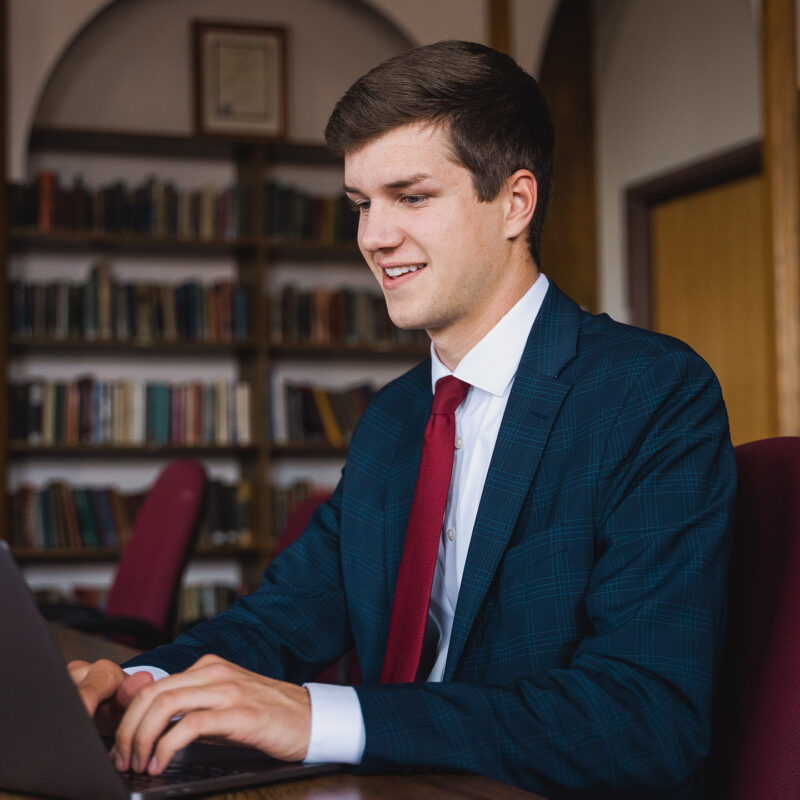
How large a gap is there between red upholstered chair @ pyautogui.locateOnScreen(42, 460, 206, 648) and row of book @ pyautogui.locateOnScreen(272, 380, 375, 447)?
2001 mm

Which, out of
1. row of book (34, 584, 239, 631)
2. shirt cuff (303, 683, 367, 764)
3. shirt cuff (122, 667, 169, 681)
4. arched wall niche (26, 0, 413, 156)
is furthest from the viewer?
arched wall niche (26, 0, 413, 156)

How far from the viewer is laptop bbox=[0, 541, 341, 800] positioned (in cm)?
79

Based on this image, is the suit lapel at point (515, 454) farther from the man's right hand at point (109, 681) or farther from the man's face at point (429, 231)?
the man's right hand at point (109, 681)

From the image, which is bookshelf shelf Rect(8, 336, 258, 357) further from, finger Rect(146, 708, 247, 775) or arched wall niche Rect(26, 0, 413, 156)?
finger Rect(146, 708, 247, 775)

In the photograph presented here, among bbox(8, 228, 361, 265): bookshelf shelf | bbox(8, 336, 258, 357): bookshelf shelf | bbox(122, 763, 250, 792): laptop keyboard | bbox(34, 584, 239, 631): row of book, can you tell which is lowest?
bbox(34, 584, 239, 631): row of book

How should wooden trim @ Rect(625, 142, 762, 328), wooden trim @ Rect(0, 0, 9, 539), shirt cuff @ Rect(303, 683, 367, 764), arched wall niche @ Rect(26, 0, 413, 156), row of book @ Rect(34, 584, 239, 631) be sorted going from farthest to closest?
arched wall niche @ Rect(26, 0, 413, 156), row of book @ Rect(34, 584, 239, 631), wooden trim @ Rect(625, 142, 762, 328), wooden trim @ Rect(0, 0, 9, 539), shirt cuff @ Rect(303, 683, 367, 764)

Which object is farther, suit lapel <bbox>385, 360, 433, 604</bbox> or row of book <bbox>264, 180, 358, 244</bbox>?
row of book <bbox>264, 180, 358, 244</bbox>

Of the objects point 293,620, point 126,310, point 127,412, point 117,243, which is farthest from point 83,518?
point 293,620

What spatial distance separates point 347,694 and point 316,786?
0.08 meters

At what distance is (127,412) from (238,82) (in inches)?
59.1

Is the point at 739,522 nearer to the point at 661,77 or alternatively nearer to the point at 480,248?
the point at 480,248

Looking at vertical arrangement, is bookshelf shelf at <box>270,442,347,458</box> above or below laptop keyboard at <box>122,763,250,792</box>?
above

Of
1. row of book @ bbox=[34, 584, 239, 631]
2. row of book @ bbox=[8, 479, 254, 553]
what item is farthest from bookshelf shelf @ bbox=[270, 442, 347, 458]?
row of book @ bbox=[34, 584, 239, 631]

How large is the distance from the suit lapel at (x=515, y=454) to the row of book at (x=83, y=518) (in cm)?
329
